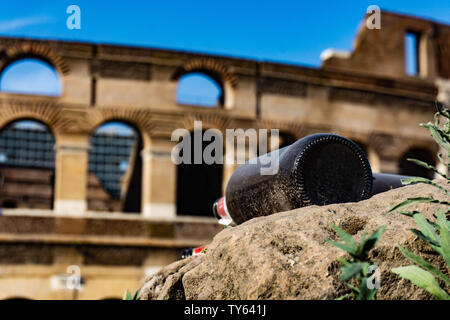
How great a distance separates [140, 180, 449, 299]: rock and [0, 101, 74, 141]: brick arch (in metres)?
11.8

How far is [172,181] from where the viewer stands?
14.6 meters

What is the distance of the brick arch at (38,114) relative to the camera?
13898 millimetres

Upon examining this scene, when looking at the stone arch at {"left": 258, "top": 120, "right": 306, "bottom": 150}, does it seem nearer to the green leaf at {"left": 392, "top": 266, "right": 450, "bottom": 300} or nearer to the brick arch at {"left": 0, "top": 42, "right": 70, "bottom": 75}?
the brick arch at {"left": 0, "top": 42, "right": 70, "bottom": 75}

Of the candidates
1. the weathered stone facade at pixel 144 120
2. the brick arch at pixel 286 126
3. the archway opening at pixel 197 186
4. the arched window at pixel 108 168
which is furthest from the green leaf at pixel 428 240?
the arched window at pixel 108 168

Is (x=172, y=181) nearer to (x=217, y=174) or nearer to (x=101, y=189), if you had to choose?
(x=217, y=174)

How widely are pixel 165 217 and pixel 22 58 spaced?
4625mm

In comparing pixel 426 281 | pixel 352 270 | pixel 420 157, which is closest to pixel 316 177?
pixel 426 281

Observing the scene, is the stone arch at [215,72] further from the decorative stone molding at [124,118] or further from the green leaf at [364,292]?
the green leaf at [364,292]

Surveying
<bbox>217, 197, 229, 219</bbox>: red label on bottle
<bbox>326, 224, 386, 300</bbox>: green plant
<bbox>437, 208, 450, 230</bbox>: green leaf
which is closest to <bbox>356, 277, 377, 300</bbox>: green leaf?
<bbox>326, 224, 386, 300</bbox>: green plant

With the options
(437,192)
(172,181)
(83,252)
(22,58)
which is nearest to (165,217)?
(172,181)

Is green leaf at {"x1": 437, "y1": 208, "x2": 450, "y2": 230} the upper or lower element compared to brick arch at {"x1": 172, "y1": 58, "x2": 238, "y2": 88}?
lower

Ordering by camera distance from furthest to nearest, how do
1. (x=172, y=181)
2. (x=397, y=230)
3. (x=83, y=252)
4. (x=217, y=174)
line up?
(x=217, y=174), (x=172, y=181), (x=83, y=252), (x=397, y=230)

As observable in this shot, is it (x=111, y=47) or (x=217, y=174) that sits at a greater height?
(x=111, y=47)

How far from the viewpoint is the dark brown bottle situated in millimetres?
3674
